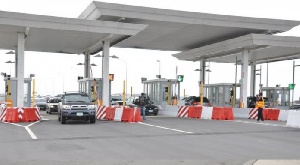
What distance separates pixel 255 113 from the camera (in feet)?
98.9

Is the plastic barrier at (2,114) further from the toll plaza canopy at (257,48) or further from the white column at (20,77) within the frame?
the toll plaza canopy at (257,48)

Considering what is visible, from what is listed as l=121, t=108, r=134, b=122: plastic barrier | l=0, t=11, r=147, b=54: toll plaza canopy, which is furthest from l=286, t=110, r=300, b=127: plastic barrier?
l=0, t=11, r=147, b=54: toll plaza canopy

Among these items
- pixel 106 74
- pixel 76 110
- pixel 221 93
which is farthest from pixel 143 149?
pixel 221 93

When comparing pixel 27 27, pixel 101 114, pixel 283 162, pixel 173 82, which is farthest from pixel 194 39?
pixel 283 162

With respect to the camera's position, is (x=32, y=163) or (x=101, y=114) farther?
(x=101, y=114)

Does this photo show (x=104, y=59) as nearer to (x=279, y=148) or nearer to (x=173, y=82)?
(x=173, y=82)

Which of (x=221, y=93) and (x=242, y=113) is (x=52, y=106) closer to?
(x=242, y=113)

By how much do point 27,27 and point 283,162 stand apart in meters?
19.8

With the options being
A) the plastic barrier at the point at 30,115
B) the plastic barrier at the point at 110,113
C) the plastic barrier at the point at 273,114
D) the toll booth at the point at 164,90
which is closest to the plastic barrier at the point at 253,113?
the plastic barrier at the point at 273,114

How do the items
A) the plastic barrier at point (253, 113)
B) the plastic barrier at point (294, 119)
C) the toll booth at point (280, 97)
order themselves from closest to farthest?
1. the plastic barrier at point (294, 119)
2. the plastic barrier at point (253, 113)
3. the toll booth at point (280, 97)

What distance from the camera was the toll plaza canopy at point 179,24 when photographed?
1136 inches

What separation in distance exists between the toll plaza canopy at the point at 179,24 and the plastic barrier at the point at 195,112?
233 inches

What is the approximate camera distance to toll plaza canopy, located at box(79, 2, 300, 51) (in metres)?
28.8

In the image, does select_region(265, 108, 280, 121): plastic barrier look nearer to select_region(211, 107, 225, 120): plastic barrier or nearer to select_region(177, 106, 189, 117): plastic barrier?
select_region(211, 107, 225, 120): plastic barrier
